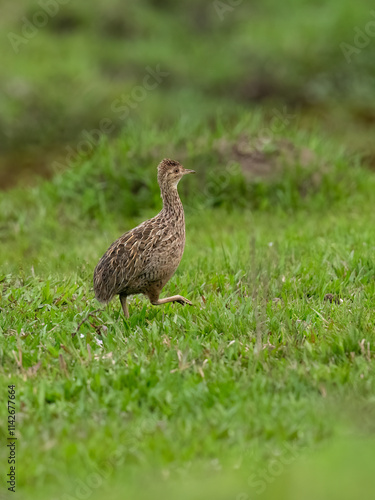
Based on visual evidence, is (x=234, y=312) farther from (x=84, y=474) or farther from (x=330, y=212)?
Answer: (x=330, y=212)

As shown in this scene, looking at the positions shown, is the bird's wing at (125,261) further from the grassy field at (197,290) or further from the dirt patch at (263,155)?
the dirt patch at (263,155)

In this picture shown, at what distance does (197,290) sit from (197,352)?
151 centimetres

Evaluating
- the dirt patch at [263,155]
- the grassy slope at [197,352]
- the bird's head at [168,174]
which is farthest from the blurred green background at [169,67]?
the bird's head at [168,174]

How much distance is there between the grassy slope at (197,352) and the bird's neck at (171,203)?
68cm

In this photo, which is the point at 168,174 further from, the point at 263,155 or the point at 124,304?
the point at 263,155

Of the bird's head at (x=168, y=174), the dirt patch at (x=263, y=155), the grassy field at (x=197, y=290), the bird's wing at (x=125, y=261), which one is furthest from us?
the dirt patch at (x=263, y=155)

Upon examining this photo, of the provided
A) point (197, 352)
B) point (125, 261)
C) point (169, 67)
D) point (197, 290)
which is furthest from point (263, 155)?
point (169, 67)

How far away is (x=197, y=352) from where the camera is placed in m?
5.20

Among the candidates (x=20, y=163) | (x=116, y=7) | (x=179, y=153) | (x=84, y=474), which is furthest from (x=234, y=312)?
(x=116, y=7)

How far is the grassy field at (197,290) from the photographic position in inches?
161

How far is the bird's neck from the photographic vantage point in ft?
20.6

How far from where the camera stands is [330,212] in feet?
31.6

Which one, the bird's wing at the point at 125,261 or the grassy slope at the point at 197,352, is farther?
the bird's wing at the point at 125,261

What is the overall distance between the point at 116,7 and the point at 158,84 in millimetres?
3223
